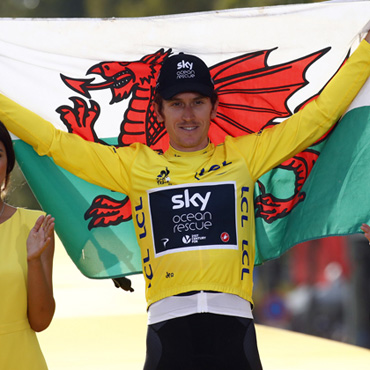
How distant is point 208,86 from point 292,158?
0.71 metres

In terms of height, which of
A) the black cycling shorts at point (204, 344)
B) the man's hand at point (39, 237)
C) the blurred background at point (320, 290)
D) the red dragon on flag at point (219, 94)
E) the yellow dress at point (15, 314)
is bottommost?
the blurred background at point (320, 290)

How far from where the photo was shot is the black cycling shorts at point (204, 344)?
373cm

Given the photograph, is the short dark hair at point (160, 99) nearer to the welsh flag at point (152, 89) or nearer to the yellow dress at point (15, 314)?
the welsh flag at point (152, 89)

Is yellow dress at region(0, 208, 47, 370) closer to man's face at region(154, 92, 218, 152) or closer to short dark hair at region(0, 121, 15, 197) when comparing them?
short dark hair at region(0, 121, 15, 197)

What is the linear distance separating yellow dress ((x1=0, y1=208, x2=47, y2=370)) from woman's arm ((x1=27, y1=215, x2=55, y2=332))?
36 mm

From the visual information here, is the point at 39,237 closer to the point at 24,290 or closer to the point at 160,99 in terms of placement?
the point at 24,290

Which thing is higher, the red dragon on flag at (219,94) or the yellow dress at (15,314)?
the red dragon on flag at (219,94)

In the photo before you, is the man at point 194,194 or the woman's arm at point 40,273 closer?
the woman's arm at point 40,273

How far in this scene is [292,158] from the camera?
14.8 feet

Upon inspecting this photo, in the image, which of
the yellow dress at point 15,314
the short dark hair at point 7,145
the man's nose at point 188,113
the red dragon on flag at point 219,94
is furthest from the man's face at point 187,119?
the yellow dress at point 15,314

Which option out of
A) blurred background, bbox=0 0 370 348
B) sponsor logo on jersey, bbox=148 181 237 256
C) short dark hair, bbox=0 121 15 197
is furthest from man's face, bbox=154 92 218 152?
blurred background, bbox=0 0 370 348

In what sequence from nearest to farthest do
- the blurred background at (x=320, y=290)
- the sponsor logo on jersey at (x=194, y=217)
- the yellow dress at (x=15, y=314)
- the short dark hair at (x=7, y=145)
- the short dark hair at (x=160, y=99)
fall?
the yellow dress at (x=15, y=314)
the short dark hair at (x=7, y=145)
the sponsor logo on jersey at (x=194, y=217)
the short dark hair at (x=160, y=99)
the blurred background at (x=320, y=290)

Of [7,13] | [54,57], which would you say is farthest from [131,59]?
[7,13]

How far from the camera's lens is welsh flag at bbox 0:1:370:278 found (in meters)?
4.50
